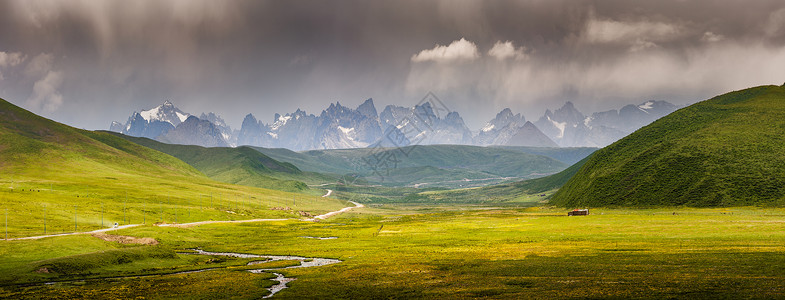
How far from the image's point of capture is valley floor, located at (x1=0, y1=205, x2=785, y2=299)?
5303cm

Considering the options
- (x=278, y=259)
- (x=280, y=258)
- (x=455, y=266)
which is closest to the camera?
(x=455, y=266)

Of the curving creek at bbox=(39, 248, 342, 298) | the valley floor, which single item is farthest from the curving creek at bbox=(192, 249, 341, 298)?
the valley floor

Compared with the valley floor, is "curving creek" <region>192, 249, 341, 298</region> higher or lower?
lower

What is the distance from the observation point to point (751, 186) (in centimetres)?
18438

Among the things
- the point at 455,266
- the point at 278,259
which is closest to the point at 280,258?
the point at 278,259

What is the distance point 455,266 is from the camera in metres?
75.4

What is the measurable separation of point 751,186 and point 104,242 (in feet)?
712

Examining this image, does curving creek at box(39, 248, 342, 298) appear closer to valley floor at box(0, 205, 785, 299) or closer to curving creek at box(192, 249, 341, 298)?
curving creek at box(192, 249, 341, 298)

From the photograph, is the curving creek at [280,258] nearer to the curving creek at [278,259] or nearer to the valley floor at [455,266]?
the curving creek at [278,259]

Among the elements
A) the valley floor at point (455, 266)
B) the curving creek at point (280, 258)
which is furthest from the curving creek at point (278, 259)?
the valley floor at point (455, 266)

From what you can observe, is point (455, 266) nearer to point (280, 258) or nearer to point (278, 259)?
point (278, 259)

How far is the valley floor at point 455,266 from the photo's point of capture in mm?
53031

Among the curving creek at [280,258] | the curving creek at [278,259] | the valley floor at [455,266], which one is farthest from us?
the curving creek at [278,259]

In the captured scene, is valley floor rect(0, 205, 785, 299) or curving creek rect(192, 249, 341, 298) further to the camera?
curving creek rect(192, 249, 341, 298)
